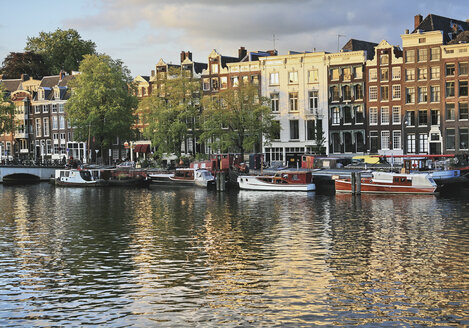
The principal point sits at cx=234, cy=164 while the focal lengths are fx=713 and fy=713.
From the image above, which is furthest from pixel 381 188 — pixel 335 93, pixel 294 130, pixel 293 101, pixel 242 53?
pixel 242 53

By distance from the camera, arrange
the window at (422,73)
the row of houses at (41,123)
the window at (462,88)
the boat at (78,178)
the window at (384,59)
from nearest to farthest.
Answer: the window at (462,88) < the window at (422,73) < the boat at (78,178) < the window at (384,59) < the row of houses at (41,123)

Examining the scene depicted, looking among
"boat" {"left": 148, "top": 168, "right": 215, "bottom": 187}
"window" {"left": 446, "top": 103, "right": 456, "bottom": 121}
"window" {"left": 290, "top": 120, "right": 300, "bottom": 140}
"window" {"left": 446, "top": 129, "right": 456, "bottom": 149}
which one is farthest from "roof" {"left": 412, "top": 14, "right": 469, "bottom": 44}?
"boat" {"left": 148, "top": 168, "right": 215, "bottom": 187}

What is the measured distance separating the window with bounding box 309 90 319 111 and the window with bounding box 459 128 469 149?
2276 cm

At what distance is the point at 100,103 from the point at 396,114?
42255mm

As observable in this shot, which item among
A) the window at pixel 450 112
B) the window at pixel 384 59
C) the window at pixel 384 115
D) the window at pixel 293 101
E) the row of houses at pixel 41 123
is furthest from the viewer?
the row of houses at pixel 41 123

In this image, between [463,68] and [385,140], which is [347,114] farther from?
[463,68]

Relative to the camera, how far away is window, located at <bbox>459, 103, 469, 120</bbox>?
90688 millimetres

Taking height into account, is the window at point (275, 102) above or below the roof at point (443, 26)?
below

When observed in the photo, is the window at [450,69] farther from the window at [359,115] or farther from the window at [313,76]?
the window at [313,76]

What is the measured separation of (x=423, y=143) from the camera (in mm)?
94188

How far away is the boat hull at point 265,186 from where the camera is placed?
77.2m

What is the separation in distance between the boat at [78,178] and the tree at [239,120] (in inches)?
614

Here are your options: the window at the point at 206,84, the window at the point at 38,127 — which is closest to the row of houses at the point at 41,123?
the window at the point at 38,127

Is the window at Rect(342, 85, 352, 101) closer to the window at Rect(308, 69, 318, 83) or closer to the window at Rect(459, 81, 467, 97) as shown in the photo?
the window at Rect(308, 69, 318, 83)
